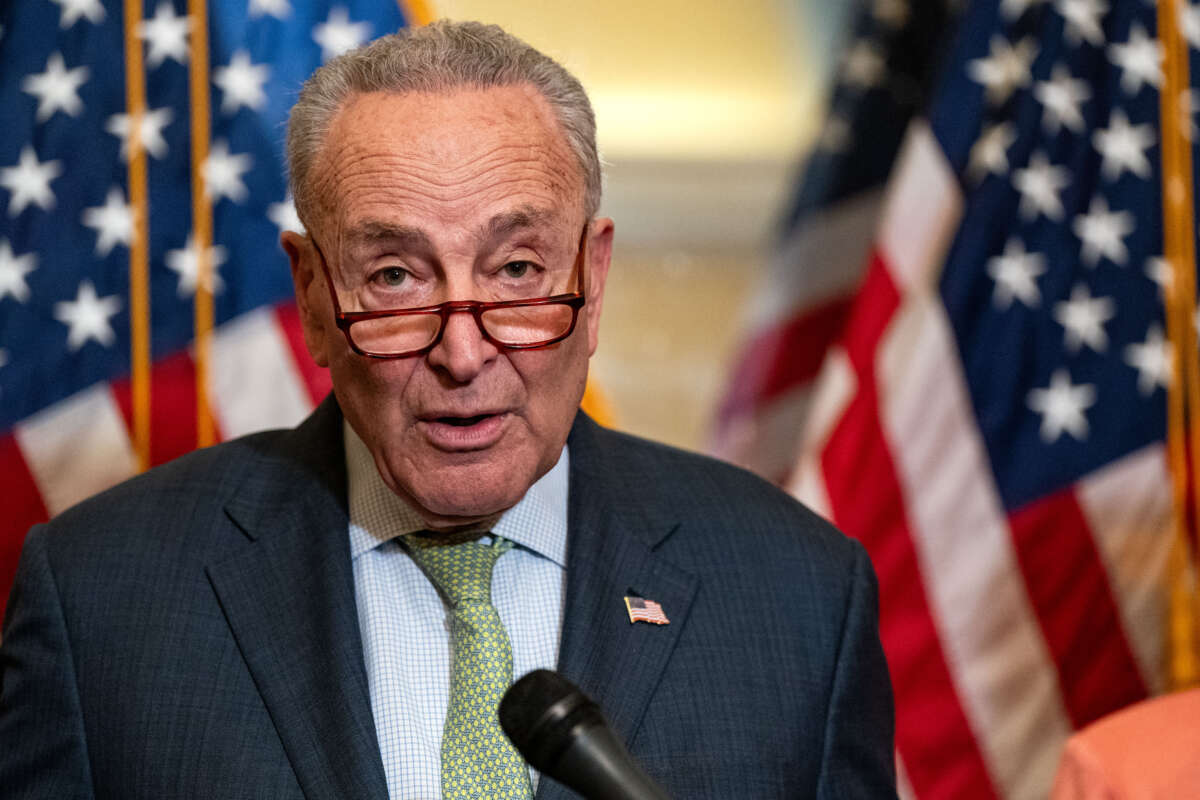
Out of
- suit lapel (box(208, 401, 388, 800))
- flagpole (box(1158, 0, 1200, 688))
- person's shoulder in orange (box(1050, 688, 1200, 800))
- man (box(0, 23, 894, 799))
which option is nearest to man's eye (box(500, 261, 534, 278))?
man (box(0, 23, 894, 799))

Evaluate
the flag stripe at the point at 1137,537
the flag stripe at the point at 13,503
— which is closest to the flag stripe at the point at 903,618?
the flag stripe at the point at 1137,537

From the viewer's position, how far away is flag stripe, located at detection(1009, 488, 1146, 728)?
241cm

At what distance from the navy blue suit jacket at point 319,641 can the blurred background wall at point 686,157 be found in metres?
1.62

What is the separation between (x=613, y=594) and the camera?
1.47m

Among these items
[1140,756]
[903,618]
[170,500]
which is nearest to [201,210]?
[170,500]

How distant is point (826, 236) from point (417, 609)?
2185mm

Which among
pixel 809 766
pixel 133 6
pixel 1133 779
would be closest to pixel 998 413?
pixel 1133 779

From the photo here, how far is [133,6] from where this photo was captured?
2264 mm

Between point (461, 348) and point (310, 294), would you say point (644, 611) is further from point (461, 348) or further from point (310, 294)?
point (310, 294)

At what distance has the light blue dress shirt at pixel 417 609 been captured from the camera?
137 centimetres

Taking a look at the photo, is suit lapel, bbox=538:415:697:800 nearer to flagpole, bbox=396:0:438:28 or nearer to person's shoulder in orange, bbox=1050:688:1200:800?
person's shoulder in orange, bbox=1050:688:1200:800

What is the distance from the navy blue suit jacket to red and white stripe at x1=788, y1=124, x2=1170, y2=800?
907mm

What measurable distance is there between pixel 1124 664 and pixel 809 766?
→ 1190 millimetres

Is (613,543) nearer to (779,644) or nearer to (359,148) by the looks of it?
(779,644)
